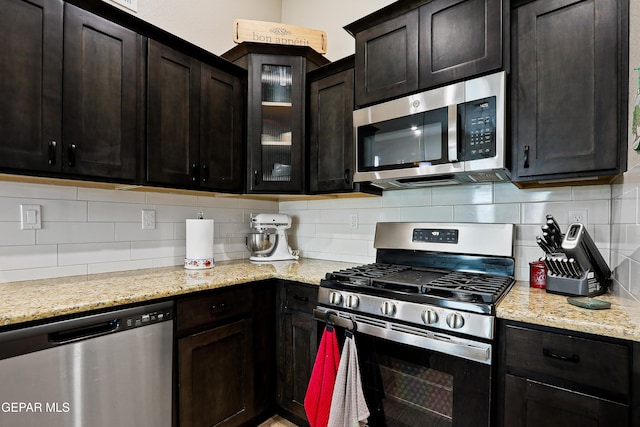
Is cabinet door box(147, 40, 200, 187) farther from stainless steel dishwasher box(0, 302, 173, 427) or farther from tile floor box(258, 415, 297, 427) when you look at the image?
tile floor box(258, 415, 297, 427)

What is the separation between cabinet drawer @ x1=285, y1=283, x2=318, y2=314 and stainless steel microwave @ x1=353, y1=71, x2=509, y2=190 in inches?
27.8

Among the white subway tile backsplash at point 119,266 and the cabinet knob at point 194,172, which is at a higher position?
the cabinet knob at point 194,172

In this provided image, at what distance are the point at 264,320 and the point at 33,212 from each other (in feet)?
4.33

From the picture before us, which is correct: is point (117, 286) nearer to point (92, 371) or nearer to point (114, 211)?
point (92, 371)

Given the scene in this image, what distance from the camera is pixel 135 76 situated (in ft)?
5.58

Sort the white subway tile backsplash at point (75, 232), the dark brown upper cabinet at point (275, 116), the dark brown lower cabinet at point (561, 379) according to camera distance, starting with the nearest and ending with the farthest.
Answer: the dark brown lower cabinet at point (561, 379)
the white subway tile backsplash at point (75, 232)
the dark brown upper cabinet at point (275, 116)

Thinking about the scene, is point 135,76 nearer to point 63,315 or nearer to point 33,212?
point 33,212

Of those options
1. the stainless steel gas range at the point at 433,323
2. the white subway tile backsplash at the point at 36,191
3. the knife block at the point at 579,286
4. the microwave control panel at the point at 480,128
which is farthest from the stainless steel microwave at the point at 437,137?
the white subway tile backsplash at the point at 36,191

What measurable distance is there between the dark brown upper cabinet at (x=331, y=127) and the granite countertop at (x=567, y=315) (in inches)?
43.0

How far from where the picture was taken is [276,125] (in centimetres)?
226

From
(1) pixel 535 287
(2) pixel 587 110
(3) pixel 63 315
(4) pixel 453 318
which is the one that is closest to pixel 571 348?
(4) pixel 453 318

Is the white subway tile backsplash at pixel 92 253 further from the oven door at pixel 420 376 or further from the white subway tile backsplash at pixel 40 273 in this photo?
the oven door at pixel 420 376

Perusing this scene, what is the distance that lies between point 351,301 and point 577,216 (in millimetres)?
1200

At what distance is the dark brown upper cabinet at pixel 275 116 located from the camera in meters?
2.22
